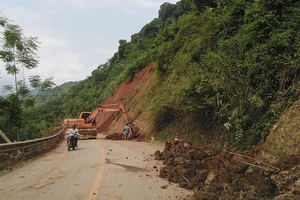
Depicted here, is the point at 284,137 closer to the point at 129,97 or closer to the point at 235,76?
the point at 235,76

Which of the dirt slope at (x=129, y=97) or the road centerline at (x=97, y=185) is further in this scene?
the dirt slope at (x=129, y=97)

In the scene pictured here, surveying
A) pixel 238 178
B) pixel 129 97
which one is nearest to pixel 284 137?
pixel 238 178

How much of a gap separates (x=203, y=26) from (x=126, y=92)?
24.2 meters

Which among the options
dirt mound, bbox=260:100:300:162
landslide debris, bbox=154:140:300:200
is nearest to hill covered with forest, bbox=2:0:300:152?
dirt mound, bbox=260:100:300:162

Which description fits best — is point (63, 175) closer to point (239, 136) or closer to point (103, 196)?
point (103, 196)

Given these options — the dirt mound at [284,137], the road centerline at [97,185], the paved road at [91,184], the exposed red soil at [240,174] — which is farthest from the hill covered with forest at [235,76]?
the road centerline at [97,185]

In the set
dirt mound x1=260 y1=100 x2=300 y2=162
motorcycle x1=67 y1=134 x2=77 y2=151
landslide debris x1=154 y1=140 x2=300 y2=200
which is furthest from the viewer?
motorcycle x1=67 y1=134 x2=77 y2=151

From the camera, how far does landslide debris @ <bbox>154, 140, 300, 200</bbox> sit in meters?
5.23

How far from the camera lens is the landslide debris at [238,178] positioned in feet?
17.1

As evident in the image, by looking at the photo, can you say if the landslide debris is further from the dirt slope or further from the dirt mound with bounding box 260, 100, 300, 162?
the dirt slope

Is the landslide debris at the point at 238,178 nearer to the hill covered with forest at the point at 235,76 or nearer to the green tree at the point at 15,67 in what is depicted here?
the hill covered with forest at the point at 235,76

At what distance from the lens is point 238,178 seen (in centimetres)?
612

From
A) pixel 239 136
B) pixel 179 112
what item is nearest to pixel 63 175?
pixel 239 136

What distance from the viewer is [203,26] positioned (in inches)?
689
